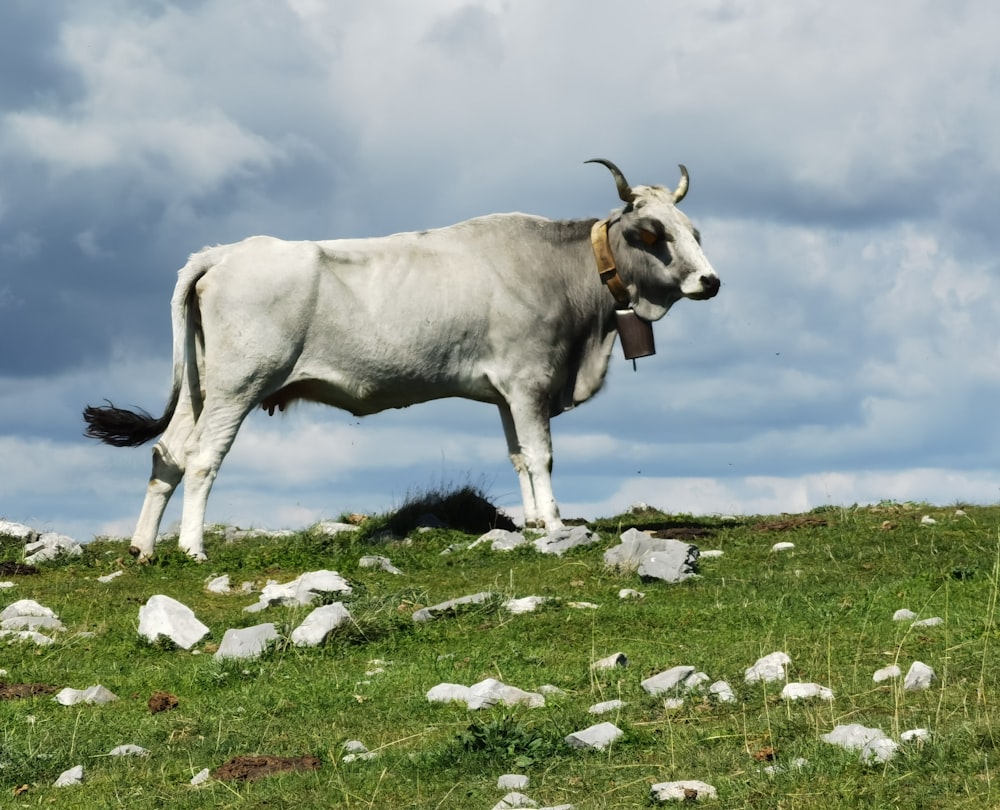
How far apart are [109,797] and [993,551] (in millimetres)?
8568

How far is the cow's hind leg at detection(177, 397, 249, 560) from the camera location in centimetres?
1486

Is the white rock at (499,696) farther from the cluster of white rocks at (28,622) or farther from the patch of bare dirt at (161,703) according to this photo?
the cluster of white rocks at (28,622)

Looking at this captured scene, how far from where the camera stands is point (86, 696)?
8.95m

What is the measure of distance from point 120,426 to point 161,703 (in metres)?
7.75

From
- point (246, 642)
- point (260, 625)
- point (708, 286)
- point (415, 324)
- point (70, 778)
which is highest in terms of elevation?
point (708, 286)

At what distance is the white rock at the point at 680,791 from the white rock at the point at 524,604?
186 inches

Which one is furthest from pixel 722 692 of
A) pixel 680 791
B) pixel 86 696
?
pixel 86 696

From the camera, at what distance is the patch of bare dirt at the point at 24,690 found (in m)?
9.30

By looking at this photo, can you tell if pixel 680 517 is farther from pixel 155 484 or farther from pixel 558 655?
pixel 558 655

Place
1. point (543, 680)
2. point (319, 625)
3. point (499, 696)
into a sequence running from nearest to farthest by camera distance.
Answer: point (499, 696), point (543, 680), point (319, 625)

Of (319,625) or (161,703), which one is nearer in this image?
(161,703)

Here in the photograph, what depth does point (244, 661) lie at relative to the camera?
9312 millimetres

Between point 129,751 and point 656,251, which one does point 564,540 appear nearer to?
point 656,251

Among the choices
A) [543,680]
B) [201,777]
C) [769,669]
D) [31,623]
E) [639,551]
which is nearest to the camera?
[201,777]
